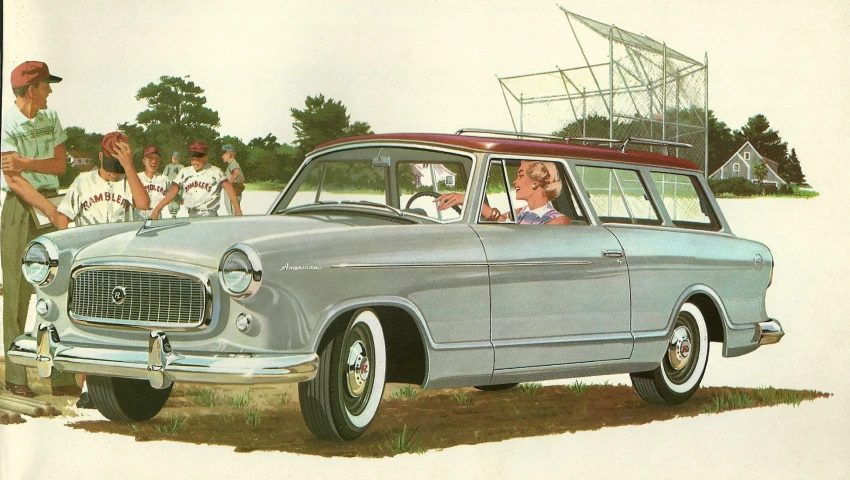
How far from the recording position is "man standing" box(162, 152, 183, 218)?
374 inches

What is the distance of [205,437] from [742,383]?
160 inches

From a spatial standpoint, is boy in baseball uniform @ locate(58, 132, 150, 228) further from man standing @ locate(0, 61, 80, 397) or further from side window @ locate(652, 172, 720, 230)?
side window @ locate(652, 172, 720, 230)

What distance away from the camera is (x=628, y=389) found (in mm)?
7637

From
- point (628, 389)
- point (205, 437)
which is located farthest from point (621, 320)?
point (205, 437)

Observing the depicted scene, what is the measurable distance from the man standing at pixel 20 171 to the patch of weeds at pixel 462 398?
8.90ft

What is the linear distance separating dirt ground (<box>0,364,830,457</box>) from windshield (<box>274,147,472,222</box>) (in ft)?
4.19

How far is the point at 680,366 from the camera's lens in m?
7.02

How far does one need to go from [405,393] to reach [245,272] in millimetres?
2698

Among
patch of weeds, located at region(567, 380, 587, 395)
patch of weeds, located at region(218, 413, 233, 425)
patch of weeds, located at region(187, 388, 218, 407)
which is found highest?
patch of weeds, located at region(218, 413, 233, 425)

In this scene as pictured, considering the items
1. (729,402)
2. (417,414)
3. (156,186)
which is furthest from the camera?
(156,186)

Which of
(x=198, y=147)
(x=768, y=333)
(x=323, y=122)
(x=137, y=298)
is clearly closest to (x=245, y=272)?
(x=137, y=298)

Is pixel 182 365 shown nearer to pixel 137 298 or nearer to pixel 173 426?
pixel 137 298

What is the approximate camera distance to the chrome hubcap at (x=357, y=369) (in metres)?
4.91

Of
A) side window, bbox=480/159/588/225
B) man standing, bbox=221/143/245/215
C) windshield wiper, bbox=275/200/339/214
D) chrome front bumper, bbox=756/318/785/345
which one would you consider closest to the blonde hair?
side window, bbox=480/159/588/225
